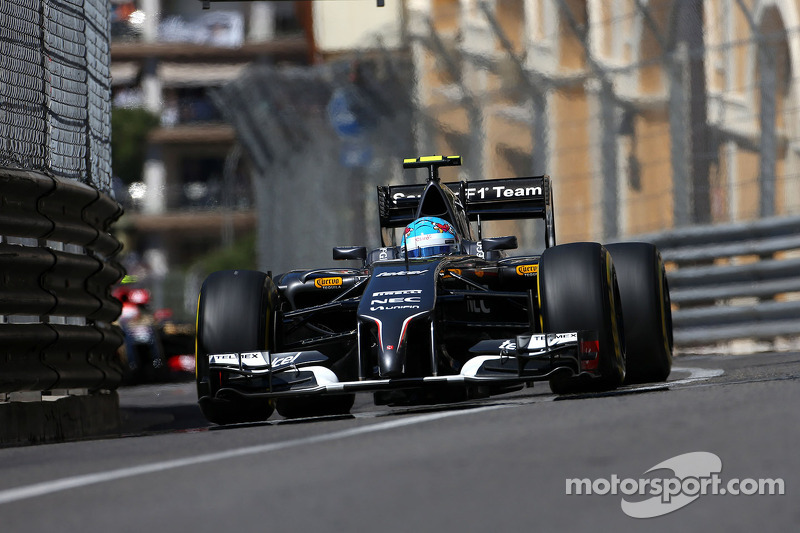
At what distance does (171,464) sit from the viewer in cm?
516

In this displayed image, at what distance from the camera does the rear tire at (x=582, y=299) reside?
766cm

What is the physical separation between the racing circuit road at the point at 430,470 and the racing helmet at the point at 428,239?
102 inches

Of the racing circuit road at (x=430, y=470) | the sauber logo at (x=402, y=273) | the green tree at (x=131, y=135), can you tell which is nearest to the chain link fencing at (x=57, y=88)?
the sauber logo at (x=402, y=273)

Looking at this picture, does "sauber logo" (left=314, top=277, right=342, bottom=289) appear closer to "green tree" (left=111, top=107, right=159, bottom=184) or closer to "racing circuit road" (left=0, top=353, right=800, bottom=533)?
"racing circuit road" (left=0, top=353, right=800, bottom=533)

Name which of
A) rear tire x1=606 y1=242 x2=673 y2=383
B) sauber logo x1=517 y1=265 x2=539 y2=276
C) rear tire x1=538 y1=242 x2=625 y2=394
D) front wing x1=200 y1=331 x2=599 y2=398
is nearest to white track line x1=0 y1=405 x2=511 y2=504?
front wing x1=200 y1=331 x2=599 y2=398

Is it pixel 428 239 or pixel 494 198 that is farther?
pixel 494 198

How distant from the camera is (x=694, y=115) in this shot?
14281mm

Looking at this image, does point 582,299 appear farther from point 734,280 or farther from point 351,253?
point 734,280

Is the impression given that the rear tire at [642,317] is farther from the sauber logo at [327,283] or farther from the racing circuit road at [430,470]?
the racing circuit road at [430,470]

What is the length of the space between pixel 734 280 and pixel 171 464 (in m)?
9.77

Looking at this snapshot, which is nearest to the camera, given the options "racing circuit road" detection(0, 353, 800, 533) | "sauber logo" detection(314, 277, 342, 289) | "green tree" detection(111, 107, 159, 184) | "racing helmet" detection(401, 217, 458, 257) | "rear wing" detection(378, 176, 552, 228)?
"racing circuit road" detection(0, 353, 800, 533)

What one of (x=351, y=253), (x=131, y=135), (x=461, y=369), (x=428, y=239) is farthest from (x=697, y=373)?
(x=131, y=135)

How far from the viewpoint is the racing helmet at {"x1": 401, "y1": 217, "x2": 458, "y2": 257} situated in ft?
30.5

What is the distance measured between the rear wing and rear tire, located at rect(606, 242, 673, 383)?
1449 millimetres
